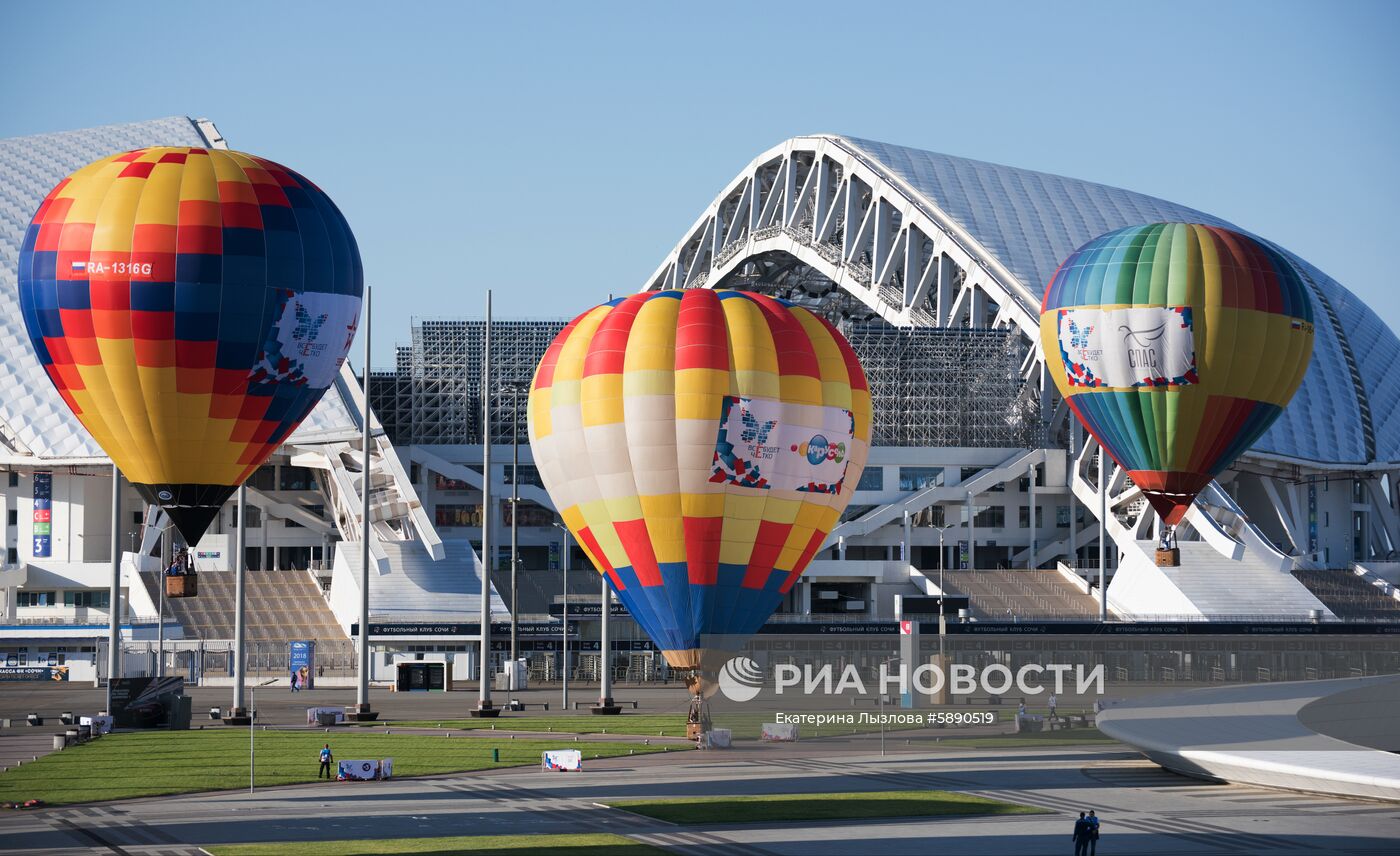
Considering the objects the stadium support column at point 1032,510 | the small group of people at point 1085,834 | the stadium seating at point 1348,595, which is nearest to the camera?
the small group of people at point 1085,834

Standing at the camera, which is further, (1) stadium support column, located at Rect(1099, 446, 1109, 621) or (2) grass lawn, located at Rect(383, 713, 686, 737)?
(1) stadium support column, located at Rect(1099, 446, 1109, 621)

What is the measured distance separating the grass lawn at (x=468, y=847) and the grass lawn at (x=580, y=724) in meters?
24.5

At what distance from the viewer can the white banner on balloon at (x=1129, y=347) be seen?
241ft

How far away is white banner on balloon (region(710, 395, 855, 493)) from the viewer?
61.6m

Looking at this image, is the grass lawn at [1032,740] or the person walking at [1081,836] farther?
the grass lawn at [1032,740]

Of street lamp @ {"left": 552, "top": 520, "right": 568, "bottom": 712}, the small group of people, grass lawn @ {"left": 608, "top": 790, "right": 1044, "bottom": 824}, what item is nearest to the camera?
the small group of people

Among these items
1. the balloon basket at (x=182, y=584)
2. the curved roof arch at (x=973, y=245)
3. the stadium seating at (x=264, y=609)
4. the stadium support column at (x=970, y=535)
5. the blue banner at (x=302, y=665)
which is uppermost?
the curved roof arch at (x=973, y=245)

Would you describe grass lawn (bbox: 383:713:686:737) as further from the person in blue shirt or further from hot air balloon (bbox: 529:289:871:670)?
the person in blue shirt

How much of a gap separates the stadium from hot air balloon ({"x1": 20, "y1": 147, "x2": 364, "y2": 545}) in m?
40.6

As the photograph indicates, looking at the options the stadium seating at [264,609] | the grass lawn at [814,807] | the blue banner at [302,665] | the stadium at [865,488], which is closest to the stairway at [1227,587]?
the stadium at [865,488]

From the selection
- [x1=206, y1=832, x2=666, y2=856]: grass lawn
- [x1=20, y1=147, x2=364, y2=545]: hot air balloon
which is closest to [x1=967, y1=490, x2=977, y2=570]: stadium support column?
[x1=20, y1=147, x2=364, y2=545]: hot air balloon

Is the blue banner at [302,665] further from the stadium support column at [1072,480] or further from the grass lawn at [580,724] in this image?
the stadium support column at [1072,480]

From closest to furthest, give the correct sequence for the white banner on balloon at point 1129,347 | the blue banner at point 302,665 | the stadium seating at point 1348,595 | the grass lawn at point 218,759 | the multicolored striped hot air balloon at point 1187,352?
the grass lawn at point 218,759
the multicolored striped hot air balloon at point 1187,352
the white banner on balloon at point 1129,347
the blue banner at point 302,665
the stadium seating at point 1348,595

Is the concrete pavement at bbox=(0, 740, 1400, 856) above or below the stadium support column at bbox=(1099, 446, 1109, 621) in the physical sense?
below
